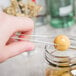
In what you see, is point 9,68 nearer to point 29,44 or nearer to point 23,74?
point 23,74

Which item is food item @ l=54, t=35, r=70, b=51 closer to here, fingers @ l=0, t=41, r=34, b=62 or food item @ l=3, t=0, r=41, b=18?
fingers @ l=0, t=41, r=34, b=62

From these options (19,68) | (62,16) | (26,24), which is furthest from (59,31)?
(26,24)

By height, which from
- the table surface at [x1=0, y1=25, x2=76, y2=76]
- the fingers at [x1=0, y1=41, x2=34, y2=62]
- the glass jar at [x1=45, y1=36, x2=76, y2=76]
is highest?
the fingers at [x1=0, y1=41, x2=34, y2=62]

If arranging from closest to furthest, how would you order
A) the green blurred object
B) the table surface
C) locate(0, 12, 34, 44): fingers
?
locate(0, 12, 34, 44): fingers
the table surface
the green blurred object

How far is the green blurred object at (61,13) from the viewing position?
0.80 m

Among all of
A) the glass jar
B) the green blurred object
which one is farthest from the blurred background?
the glass jar

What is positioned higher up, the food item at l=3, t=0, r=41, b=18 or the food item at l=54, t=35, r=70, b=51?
the food item at l=3, t=0, r=41, b=18

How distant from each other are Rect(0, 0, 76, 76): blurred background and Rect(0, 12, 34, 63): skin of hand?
16cm

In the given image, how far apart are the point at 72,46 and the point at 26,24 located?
0.11 m

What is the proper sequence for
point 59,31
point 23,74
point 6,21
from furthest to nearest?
1. point 59,31
2. point 23,74
3. point 6,21

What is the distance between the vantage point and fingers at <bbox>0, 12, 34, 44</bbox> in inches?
19.0

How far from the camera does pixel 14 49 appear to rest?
51 cm

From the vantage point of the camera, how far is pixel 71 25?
2.74 feet

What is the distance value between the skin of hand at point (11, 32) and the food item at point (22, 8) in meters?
0.16
